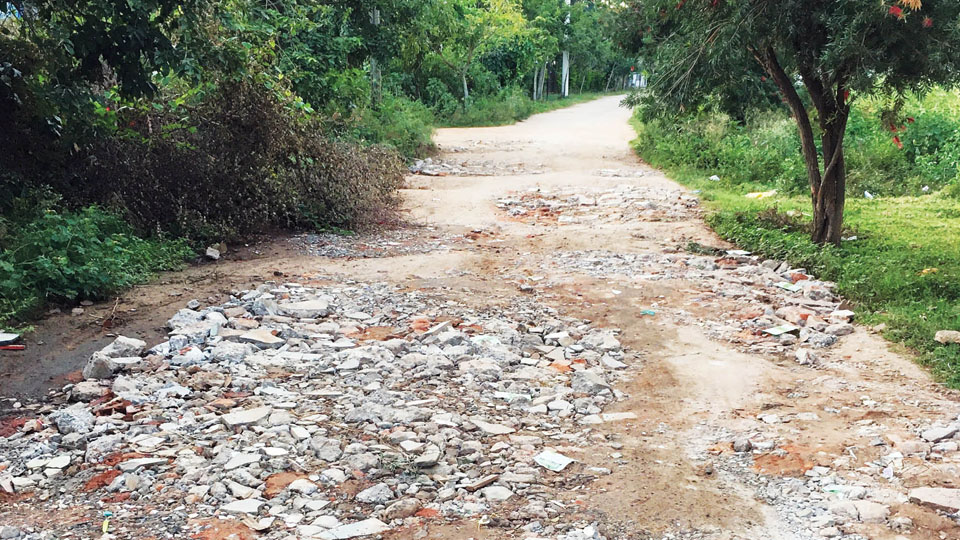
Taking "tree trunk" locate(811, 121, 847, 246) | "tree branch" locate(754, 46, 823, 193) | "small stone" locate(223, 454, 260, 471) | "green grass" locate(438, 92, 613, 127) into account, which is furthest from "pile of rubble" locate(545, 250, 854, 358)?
"green grass" locate(438, 92, 613, 127)

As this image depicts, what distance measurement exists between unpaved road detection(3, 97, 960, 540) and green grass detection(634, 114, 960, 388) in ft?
0.88

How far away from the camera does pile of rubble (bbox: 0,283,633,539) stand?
3.51 m

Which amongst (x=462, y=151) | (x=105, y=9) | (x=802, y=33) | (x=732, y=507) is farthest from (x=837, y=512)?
(x=462, y=151)

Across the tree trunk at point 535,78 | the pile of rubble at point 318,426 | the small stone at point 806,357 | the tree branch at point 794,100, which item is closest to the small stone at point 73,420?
the pile of rubble at point 318,426

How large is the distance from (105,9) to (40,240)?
1.95 metres

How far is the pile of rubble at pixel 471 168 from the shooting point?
15.8 m

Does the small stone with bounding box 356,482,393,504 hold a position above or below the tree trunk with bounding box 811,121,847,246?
below

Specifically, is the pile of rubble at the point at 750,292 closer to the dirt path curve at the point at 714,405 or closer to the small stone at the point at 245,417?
the dirt path curve at the point at 714,405

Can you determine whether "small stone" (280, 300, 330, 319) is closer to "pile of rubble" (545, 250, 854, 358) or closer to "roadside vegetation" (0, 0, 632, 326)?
"roadside vegetation" (0, 0, 632, 326)

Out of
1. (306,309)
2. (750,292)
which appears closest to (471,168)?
(750,292)

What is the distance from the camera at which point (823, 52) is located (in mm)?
6711

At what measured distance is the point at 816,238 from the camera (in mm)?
8586

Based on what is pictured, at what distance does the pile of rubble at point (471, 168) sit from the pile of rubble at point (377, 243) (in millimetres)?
5717

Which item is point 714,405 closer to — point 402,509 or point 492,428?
point 492,428
